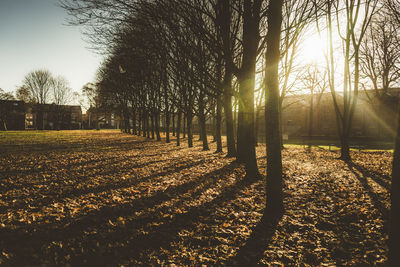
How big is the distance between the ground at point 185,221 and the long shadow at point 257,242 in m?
0.02

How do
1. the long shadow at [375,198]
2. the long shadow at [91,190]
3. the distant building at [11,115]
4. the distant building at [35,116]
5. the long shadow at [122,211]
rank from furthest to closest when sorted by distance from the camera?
the distant building at [35,116] → the distant building at [11,115] → the long shadow at [91,190] → the long shadow at [375,198] → the long shadow at [122,211]

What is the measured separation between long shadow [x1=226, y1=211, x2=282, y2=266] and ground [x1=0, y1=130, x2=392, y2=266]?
19 millimetres

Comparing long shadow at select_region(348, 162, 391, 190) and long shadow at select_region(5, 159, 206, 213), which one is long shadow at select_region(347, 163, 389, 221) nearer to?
long shadow at select_region(348, 162, 391, 190)

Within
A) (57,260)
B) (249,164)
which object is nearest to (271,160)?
(249,164)

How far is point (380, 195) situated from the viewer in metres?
5.72

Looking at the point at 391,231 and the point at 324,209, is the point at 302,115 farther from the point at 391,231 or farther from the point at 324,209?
the point at 391,231

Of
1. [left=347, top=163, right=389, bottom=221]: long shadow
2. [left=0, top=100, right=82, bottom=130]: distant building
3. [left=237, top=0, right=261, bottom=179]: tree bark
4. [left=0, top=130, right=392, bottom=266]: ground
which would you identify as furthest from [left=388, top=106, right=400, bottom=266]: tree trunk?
[left=0, top=100, right=82, bottom=130]: distant building

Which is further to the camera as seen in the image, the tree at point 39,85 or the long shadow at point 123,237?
the tree at point 39,85

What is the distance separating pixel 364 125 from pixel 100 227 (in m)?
46.7

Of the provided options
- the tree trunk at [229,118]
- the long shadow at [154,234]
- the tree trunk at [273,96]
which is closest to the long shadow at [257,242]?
the long shadow at [154,234]

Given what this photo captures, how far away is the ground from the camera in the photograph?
3156mm

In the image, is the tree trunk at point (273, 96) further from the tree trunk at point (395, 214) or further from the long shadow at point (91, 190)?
the long shadow at point (91, 190)

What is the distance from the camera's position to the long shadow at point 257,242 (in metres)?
3.10

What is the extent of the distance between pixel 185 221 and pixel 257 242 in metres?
1.62
